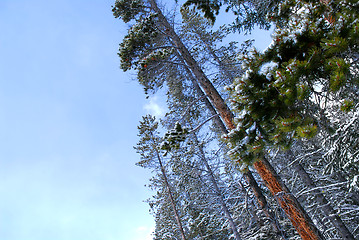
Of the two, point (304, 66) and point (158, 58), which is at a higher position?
point (158, 58)

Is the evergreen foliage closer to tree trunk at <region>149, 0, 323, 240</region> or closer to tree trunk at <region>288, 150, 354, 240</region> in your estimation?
tree trunk at <region>149, 0, 323, 240</region>

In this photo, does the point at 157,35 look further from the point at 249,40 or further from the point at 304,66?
the point at 304,66

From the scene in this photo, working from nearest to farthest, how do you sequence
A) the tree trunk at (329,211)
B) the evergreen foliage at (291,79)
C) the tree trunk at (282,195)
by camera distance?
1. the evergreen foliage at (291,79)
2. the tree trunk at (282,195)
3. the tree trunk at (329,211)

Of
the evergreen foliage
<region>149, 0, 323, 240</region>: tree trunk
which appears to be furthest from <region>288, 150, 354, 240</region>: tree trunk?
the evergreen foliage

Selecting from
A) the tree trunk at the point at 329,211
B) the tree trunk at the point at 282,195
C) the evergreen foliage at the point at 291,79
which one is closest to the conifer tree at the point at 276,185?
the tree trunk at the point at 282,195

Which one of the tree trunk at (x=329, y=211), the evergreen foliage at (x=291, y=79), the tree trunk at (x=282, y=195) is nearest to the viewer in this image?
the evergreen foliage at (x=291, y=79)

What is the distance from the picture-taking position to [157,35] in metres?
7.86

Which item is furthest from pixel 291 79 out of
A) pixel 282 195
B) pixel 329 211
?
pixel 329 211

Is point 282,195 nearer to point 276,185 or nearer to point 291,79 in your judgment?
point 276,185

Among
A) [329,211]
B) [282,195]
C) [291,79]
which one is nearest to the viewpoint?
[291,79]

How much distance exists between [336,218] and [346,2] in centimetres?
815

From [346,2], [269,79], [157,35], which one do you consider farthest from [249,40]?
[269,79]

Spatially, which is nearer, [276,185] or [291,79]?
[291,79]

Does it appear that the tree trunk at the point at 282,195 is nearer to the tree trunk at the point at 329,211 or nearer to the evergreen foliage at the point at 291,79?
the evergreen foliage at the point at 291,79
